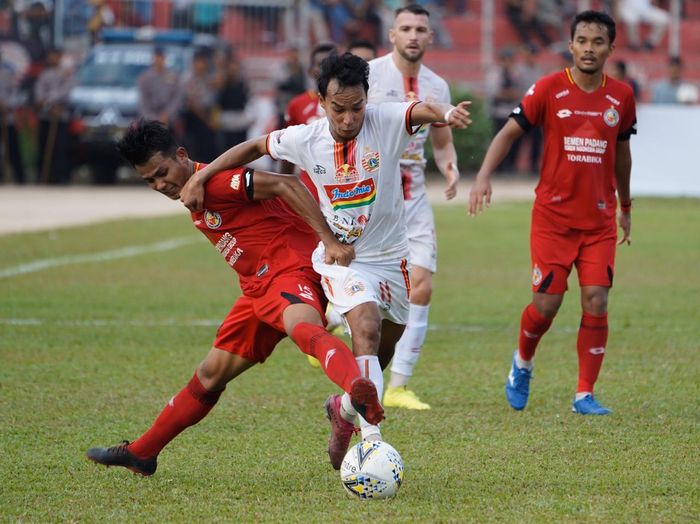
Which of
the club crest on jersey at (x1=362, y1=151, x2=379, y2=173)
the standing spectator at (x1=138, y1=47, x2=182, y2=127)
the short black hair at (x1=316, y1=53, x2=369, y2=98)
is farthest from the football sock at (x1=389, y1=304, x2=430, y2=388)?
the standing spectator at (x1=138, y1=47, x2=182, y2=127)

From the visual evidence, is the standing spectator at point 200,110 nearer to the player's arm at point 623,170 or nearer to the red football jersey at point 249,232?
the player's arm at point 623,170

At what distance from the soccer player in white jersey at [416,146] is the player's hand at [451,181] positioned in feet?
Answer: 0.06

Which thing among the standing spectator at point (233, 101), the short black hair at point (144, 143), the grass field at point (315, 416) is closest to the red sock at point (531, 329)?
the grass field at point (315, 416)

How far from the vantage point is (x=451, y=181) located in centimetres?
777

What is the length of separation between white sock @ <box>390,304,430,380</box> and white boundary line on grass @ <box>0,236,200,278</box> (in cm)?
639

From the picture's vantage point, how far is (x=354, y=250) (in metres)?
6.09

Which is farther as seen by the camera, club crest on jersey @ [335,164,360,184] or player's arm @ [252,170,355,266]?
club crest on jersey @ [335,164,360,184]

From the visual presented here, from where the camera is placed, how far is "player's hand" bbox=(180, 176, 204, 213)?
19.2 feet

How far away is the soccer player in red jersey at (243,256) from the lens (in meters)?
5.85

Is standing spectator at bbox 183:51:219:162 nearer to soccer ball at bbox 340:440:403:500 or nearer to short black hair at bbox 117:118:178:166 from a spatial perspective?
short black hair at bbox 117:118:178:166

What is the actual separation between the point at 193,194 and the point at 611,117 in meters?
2.65

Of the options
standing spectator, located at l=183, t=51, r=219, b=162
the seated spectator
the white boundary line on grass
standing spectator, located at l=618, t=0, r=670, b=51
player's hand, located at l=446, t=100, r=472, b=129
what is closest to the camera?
player's hand, located at l=446, t=100, r=472, b=129

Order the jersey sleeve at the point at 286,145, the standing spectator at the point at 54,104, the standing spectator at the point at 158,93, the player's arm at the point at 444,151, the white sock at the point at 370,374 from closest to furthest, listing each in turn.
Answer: the white sock at the point at 370,374 → the jersey sleeve at the point at 286,145 → the player's arm at the point at 444,151 → the standing spectator at the point at 158,93 → the standing spectator at the point at 54,104

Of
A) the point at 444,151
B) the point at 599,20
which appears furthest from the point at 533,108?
the point at 444,151
